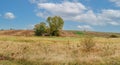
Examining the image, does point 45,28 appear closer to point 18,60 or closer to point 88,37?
point 88,37

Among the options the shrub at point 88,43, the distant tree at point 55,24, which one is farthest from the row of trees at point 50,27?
the shrub at point 88,43

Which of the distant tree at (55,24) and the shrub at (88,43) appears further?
the distant tree at (55,24)

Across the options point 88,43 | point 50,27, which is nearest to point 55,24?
point 50,27

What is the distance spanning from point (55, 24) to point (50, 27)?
9.75ft

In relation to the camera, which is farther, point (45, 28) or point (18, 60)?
point (45, 28)

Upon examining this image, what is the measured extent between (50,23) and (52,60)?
104 metres

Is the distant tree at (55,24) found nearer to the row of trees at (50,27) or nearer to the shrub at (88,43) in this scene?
the row of trees at (50,27)

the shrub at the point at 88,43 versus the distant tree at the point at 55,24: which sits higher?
the distant tree at the point at 55,24

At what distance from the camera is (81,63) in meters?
20.8

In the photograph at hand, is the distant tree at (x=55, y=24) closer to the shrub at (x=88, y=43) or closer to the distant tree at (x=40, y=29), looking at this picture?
the distant tree at (x=40, y=29)

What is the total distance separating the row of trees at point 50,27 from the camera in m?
121

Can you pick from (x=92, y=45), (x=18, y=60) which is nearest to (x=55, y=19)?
(x=92, y=45)

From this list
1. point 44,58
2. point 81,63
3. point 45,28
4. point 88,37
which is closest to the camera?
point 81,63

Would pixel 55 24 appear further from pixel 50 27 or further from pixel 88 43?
pixel 88 43
